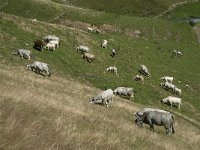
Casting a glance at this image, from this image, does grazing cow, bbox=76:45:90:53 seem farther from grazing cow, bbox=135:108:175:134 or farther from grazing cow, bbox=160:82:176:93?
grazing cow, bbox=135:108:175:134

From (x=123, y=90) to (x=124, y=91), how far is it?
16 centimetres

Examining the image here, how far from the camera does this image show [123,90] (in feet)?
149

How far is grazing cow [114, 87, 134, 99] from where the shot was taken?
45.3m

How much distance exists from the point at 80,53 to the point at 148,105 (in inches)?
469

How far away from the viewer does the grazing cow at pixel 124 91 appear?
149 ft

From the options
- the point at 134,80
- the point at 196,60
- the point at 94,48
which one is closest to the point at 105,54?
the point at 94,48

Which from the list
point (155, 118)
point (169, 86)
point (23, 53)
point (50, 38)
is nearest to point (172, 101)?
point (169, 86)

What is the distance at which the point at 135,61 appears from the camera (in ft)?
200

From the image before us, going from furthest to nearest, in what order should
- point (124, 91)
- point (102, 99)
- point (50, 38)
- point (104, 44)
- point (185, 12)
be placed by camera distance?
point (185, 12) → point (104, 44) → point (50, 38) → point (124, 91) → point (102, 99)

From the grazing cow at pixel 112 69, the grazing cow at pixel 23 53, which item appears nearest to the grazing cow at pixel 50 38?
the grazing cow at pixel 112 69

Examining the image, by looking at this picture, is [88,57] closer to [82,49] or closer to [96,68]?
[96,68]

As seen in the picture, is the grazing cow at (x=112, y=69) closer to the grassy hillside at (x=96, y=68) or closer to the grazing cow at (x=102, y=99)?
the grassy hillside at (x=96, y=68)

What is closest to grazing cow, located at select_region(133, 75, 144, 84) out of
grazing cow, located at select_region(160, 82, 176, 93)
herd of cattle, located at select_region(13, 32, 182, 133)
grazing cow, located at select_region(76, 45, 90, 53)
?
herd of cattle, located at select_region(13, 32, 182, 133)

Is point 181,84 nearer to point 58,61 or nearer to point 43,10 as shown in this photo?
point 58,61
